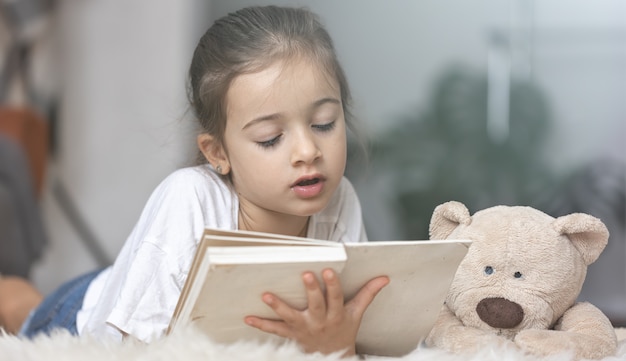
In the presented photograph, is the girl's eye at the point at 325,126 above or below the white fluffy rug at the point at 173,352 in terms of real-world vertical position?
above

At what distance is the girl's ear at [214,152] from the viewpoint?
1181mm

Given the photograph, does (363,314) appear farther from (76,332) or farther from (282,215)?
(76,332)

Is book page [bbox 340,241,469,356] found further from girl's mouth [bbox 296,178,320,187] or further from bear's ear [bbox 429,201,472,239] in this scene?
girl's mouth [bbox 296,178,320,187]

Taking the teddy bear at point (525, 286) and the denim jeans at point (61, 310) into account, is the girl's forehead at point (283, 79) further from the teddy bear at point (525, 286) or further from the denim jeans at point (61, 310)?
the denim jeans at point (61, 310)

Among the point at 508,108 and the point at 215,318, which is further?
the point at 508,108

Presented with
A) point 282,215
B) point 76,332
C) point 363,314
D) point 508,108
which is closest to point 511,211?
point 363,314

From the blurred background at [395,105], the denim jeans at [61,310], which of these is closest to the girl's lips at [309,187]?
the denim jeans at [61,310]

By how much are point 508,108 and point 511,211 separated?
210cm

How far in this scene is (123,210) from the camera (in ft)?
10.0

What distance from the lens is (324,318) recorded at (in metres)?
0.87

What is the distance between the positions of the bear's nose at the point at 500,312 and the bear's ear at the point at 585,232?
0.37ft

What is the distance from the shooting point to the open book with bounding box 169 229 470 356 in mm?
772

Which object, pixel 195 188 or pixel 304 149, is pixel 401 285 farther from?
pixel 195 188

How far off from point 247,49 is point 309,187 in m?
0.21
